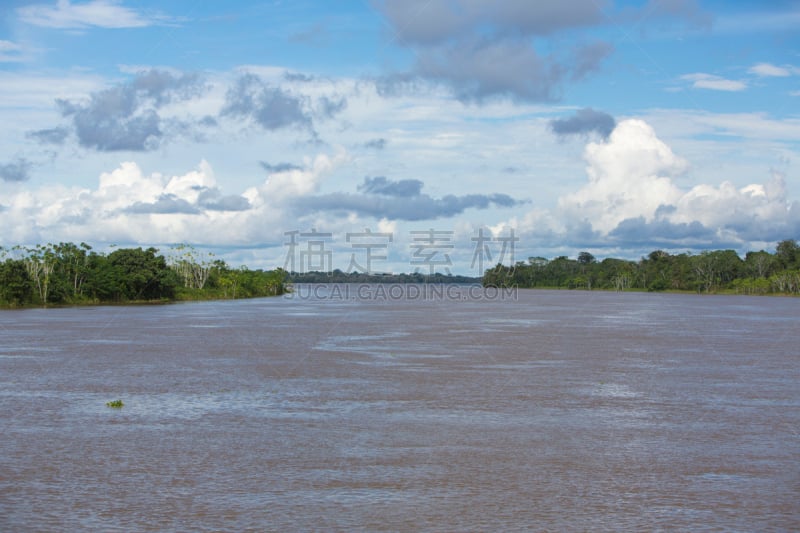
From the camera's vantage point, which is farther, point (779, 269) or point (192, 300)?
point (779, 269)

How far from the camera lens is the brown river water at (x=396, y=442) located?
10.1 meters

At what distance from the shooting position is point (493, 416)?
53.8 ft

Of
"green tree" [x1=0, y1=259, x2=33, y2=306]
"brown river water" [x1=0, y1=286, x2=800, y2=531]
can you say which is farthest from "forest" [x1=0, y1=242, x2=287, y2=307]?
"brown river water" [x1=0, y1=286, x2=800, y2=531]

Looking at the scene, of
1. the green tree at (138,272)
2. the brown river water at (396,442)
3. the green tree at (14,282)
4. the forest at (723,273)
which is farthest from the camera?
the forest at (723,273)

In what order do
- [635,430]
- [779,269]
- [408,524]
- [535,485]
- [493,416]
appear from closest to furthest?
[408,524]
[535,485]
[635,430]
[493,416]
[779,269]

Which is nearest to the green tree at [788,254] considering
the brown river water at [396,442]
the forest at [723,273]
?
the forest at [723,273]

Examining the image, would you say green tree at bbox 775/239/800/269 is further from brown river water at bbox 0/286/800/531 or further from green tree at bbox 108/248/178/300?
brown river water at bbox 0/286/800/531

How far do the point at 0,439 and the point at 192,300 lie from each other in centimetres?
8424

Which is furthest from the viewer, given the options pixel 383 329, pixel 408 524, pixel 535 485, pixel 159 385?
pixel 383 329

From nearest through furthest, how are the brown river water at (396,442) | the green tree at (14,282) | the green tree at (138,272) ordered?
the brown river water at (396,442) → the green tree at (14,282) → the green tree at (138,272)

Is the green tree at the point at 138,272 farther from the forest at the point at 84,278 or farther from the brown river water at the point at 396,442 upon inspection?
the brown river water at the point at 396,442

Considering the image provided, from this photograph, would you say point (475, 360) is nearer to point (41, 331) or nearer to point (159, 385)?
point (159, 385)

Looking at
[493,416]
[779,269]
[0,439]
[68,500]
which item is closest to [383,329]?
[493,416]

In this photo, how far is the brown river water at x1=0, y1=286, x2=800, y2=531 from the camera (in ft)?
33.1
